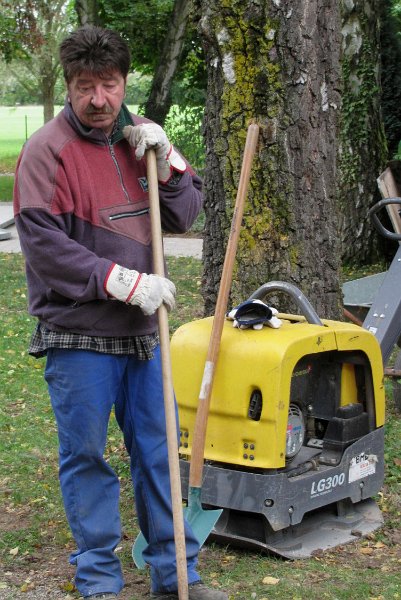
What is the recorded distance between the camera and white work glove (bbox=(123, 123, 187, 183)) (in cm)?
341

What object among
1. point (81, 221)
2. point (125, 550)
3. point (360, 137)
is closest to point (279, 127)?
point (81, 221)

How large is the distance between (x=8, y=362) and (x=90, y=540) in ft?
13.6

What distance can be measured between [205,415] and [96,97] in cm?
133

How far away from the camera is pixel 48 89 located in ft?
108

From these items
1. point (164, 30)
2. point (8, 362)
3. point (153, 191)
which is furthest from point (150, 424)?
point (164, 30)

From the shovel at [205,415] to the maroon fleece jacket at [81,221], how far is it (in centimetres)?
40

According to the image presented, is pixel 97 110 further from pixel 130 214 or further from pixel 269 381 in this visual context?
pixel 269 381

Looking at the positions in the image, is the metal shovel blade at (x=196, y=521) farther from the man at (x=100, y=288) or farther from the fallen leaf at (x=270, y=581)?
the fallen leaf at (x=270, y=581)

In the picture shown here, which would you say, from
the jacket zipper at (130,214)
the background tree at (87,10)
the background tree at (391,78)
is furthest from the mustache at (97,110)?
the background tree at (87,10)

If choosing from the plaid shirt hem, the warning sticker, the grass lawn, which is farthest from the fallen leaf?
the plaid shirt hem

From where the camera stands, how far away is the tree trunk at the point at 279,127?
4.74 metres

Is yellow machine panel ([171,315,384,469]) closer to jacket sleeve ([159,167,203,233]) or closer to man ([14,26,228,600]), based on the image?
man ([14,26,228,600])

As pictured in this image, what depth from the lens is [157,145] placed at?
346cm

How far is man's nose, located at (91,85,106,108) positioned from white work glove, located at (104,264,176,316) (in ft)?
1.75
